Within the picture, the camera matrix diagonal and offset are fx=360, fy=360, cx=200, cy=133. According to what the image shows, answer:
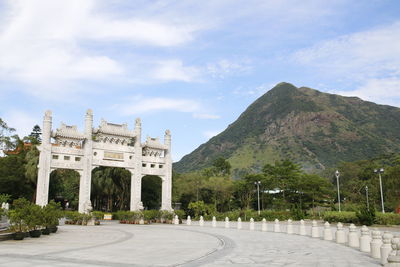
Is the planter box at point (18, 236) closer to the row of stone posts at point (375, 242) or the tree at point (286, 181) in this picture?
the row of stone posts at point (375, 242)

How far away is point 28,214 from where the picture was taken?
17562mm

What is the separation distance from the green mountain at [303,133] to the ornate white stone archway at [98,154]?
258 feet

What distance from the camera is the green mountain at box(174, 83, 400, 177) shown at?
130500 mm

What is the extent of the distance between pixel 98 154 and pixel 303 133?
4921 inches

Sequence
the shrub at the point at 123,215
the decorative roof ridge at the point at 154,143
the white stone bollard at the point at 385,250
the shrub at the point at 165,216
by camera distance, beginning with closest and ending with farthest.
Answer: the white stone bollard at the point at 385,250
the shrub at the point at 123,215
the shrub at the point at 165,216
the decorative roof ridge at the point at 154,143

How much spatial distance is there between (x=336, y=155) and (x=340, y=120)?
30.2m

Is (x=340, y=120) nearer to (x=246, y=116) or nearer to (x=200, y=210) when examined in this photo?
(x=246, y=116)

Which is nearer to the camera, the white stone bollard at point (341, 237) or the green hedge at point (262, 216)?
the white stone bollard at point (341, 237)

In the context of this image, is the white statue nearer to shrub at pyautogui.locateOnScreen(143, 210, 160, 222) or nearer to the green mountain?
shrub at pyautogui.locateOnScreen(143, 210, 160, 222)

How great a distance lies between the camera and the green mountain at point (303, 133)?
13050cm

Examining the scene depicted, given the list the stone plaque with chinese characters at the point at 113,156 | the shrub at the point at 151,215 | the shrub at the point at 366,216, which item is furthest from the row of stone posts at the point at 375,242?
the stone plaque with chinese characters at the point at 113,156

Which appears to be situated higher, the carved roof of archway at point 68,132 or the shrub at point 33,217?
the carved roof of archway at point 68,132

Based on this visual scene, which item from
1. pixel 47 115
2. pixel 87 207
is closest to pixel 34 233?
pixel 87 207

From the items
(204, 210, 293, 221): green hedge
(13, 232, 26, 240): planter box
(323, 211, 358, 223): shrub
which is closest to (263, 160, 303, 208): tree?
(204, 210, 293, 221): green hedge
